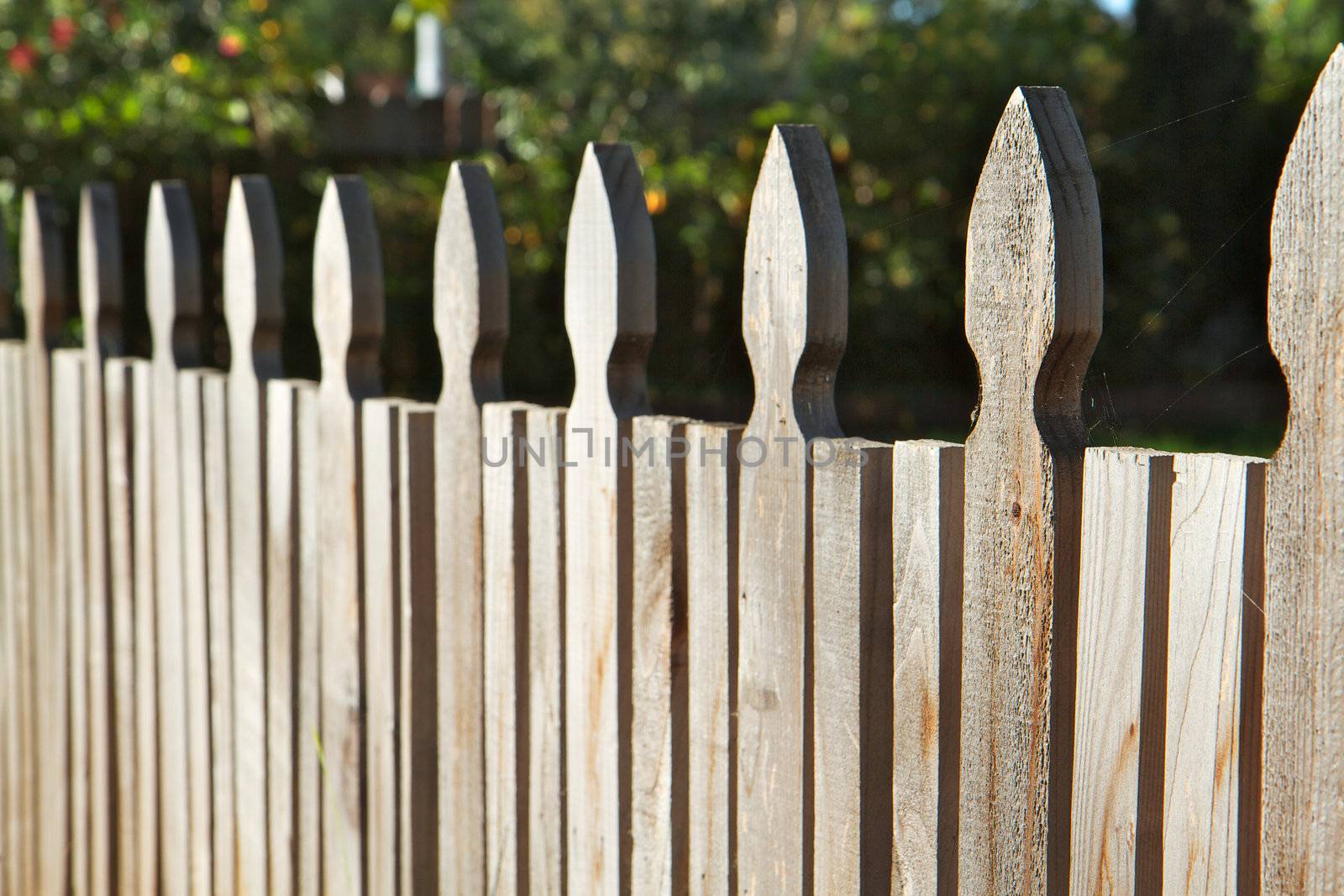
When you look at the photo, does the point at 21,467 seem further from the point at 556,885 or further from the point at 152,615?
the point at 556,885

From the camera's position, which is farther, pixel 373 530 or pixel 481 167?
pixel 373 530

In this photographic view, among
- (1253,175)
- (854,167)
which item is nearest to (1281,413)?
(1253,175)

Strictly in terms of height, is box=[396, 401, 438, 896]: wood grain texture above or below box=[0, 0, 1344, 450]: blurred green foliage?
below

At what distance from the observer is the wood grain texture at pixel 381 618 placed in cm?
167

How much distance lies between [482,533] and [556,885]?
1.38 ft

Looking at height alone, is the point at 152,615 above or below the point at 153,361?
below

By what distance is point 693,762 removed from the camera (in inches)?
52.4

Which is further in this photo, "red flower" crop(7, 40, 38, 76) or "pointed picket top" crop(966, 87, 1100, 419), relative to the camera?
"red flower" crop(7, 40, 38, 76)

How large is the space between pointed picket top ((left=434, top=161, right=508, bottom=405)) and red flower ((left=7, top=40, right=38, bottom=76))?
14.2 feet

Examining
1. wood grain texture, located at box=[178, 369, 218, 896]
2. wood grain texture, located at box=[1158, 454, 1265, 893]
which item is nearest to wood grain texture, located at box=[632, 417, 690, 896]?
wood grain texture, located at box=[1158, 454, 1265, 893]

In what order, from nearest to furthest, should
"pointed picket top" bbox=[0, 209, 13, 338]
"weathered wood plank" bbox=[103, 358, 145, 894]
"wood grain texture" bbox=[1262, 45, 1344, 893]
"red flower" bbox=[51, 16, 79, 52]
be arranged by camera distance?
1. "wood grain texture" bbox=[1262, 45, 1344, 893]
2. "weathered wood plank" bbox=[103, 358, 145, 894]
3. "pointed picket top" bbox=[0, 209, 13, 338]
4. "red flower" bbox=[51, 16, 79, 52]

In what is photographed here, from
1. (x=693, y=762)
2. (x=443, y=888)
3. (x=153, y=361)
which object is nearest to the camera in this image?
(x=693, y=762)

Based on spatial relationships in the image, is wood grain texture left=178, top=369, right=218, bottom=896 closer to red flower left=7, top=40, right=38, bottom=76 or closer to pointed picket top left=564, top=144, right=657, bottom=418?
pointed picket top left=564, top=144, right=657, bottom=418

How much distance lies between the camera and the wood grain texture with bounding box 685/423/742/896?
1.27 metres
